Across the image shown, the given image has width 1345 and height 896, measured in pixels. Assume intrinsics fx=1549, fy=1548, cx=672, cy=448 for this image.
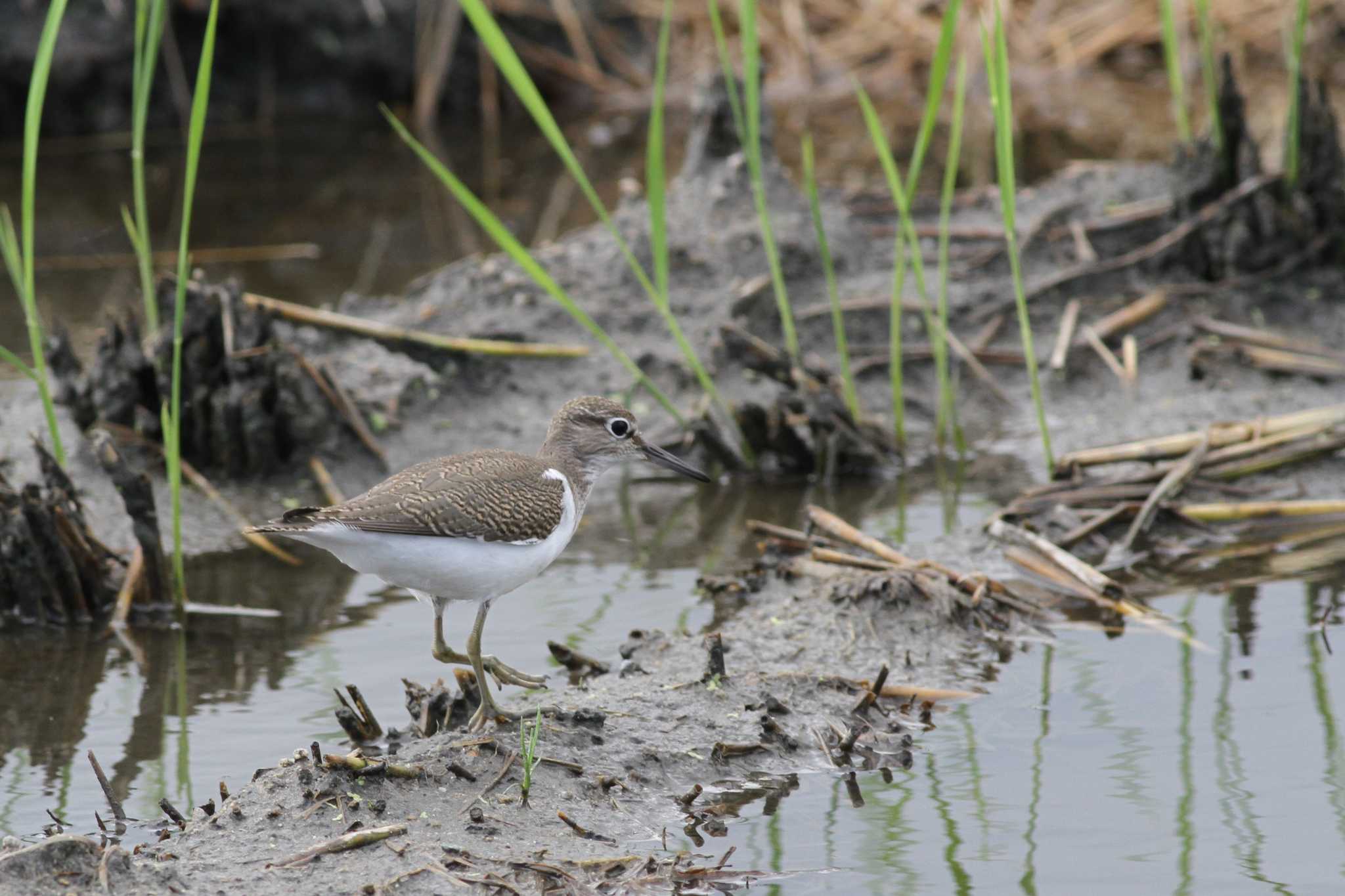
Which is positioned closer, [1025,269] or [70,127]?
[1025,269]

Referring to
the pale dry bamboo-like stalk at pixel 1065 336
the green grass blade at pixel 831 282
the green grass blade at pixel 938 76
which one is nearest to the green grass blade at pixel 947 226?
the green grass blade at pixel 938 76

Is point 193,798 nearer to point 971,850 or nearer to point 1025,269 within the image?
point 971,850

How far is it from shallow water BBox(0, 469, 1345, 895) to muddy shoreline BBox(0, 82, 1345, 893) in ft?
0.78

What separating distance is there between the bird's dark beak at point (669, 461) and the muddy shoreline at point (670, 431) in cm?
61

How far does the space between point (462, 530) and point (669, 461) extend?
1.30 meters

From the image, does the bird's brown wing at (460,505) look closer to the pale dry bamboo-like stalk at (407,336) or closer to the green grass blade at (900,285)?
the green grass blade at (900,285)

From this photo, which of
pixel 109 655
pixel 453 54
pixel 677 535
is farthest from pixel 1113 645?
pixel 453 54

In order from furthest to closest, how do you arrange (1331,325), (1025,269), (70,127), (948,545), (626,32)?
(626,32)
(70,127)
(1025,269)
(1331,325)
(948,545)

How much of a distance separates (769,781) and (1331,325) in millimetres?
5152

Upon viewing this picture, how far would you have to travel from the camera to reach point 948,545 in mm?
6758

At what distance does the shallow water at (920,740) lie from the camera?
445 cm

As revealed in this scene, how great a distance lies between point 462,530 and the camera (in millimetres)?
4699

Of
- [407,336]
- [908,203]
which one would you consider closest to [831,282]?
[908,203]

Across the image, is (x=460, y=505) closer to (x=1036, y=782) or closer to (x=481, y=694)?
(x=481, y=694)
